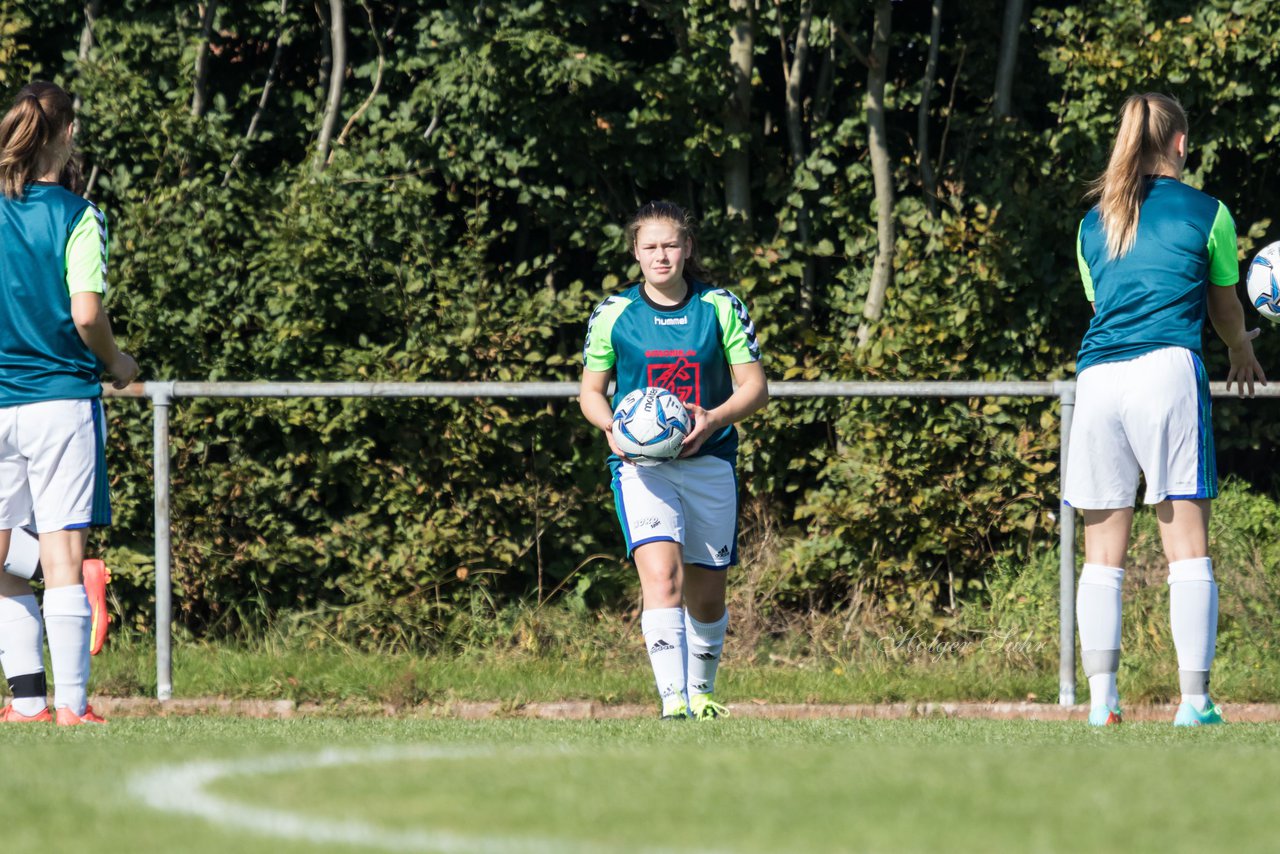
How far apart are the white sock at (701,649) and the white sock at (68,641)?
7.23 feet

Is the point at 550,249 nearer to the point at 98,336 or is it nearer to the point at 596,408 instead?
the point at 596,408

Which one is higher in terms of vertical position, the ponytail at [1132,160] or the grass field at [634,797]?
the ponytail at [1132,160]

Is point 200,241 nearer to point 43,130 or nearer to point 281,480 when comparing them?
point 281,480

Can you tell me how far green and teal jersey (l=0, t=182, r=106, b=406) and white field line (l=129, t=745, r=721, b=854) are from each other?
1925 mm

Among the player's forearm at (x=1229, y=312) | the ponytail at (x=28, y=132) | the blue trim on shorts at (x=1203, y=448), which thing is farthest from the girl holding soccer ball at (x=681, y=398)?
the ponytail at (x=28, y=132)

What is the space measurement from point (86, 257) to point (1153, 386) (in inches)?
143

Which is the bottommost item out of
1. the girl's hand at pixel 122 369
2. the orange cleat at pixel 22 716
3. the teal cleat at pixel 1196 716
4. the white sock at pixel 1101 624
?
the teal cleat at pixel 1196 716

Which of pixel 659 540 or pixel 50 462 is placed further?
pixel 659 540

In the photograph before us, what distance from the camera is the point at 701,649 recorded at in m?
6.01

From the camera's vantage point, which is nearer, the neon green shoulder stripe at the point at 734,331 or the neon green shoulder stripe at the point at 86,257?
the neon green shoulder stripe at the point at 86,257

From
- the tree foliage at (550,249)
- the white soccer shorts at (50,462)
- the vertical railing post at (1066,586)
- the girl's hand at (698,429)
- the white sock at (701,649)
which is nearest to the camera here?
the white soccer shorts at (50,462)

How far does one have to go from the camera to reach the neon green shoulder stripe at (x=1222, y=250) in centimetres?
532

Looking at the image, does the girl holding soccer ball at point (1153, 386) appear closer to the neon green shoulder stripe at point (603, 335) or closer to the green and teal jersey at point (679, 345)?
the green and teal jersey at point (679, 345)

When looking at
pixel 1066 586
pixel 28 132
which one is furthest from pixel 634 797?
pixel 1066 586
